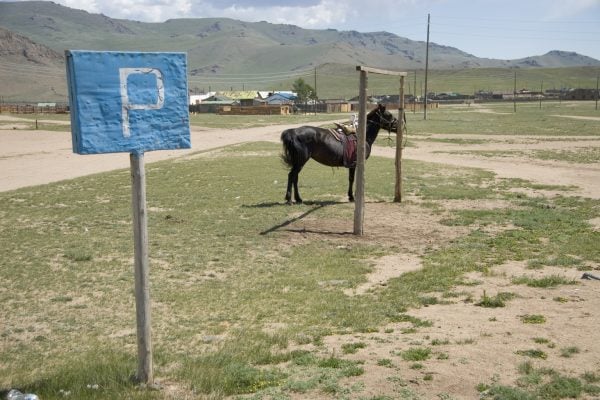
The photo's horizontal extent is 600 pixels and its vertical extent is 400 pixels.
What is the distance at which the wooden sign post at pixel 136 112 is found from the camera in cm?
479

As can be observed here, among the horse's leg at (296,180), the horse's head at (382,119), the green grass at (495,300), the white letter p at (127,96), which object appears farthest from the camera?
the horse's head at (382,119)

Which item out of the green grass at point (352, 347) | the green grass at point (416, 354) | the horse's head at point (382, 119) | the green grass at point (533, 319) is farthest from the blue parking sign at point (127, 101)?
the horse's head at point (382, 119)

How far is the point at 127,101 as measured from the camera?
16.4 feet

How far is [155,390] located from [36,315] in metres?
3.01

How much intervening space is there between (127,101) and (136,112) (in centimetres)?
12

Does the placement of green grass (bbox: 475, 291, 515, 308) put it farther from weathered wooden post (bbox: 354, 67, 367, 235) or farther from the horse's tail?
the horse's tail

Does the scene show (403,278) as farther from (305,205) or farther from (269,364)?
(305,205)

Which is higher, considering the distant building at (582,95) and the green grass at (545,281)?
the distant building at (582,95)

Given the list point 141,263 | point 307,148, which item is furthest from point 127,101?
point 307,148

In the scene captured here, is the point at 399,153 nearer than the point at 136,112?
No

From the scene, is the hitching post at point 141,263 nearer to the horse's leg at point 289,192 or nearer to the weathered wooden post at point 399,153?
the horse's leg at point 289,192

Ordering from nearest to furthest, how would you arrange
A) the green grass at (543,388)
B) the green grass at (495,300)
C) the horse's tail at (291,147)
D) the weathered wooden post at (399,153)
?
1. the green grass at (543,388)
2. the green grass at (495,300)
3. the horse's tail at (291,147)
4. the weathered wooden post at (399,153)

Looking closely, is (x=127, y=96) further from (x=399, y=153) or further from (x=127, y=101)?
(x=399, y=153)

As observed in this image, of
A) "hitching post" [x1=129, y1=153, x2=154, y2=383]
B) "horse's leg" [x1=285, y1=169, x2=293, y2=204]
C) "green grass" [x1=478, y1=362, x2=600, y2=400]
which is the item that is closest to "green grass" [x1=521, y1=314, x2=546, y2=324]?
"green grass" [x1=478, y1=362, x2=600, y2=400]
